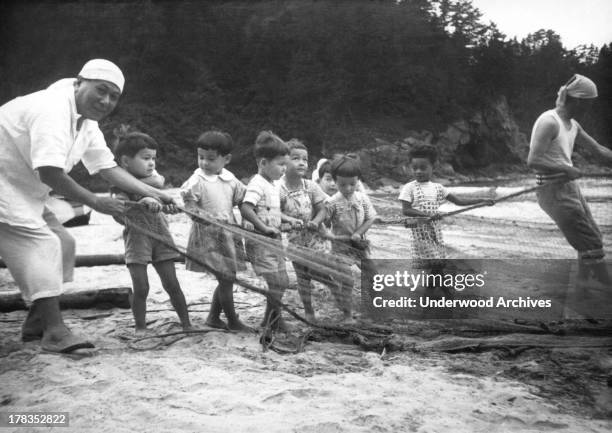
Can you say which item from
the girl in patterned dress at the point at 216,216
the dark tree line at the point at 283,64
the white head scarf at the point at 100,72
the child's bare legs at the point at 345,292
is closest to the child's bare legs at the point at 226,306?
the girl in patterned dress at the point at 216,216

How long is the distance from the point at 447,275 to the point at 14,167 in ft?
8.81

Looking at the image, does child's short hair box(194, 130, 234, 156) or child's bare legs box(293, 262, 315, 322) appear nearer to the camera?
child's short hair box(194, 130, 234, 156)

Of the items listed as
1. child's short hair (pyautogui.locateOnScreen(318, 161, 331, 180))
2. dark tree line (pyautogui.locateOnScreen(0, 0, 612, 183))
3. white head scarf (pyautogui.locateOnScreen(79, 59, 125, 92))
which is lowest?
child's short hair (pyautogui.locateOnScreen(318, 161, 331, 180))

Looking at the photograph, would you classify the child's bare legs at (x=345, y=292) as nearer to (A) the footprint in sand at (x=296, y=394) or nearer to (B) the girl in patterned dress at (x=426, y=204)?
(B) the girl in patterned dress at (x=426, y=204)

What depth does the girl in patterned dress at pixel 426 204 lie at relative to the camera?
3.43m

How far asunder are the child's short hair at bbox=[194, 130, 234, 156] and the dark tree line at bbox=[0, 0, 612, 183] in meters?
12.3

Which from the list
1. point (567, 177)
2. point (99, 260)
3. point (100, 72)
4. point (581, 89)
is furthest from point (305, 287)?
point (99, 260)

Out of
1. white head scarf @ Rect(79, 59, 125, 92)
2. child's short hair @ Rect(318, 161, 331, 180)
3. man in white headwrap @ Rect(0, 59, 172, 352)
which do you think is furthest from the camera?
child's short hair @ Rect(318, 161, 331, 180)

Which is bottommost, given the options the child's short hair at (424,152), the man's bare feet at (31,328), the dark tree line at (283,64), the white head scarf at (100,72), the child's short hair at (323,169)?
the man's bare feet at (31,328)

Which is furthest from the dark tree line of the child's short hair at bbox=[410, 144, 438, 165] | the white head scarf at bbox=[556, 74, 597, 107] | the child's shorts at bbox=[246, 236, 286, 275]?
the child's shorts at bbox=[246, 236, 286, 275]

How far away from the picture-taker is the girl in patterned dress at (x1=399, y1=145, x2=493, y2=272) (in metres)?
3.43

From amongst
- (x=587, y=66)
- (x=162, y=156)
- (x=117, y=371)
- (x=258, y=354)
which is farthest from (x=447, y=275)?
(x=162, y=156)

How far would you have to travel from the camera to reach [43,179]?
8.27ft

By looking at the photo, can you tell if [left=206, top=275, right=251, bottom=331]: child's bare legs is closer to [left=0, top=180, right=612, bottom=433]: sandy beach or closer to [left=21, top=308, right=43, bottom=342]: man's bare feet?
[left=0, top=180, right=612, bottom=433]: sandy beach
